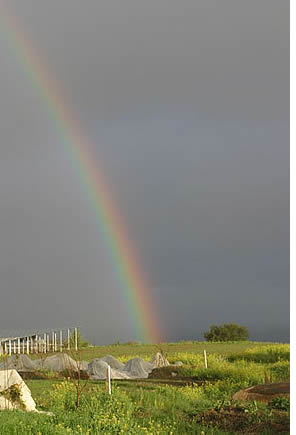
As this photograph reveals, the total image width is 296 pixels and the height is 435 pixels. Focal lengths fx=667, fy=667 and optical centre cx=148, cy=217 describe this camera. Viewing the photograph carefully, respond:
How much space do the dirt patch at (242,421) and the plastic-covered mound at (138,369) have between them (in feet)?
19.6

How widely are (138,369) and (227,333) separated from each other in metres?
14.5

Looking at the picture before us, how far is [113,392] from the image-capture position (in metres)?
8.01

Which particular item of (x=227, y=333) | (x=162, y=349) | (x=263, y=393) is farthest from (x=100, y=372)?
(x=227, y=333)

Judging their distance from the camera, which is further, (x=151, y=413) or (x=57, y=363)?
(x=57, y=363)

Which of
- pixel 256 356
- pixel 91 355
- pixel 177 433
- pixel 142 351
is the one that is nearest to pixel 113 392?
pixel 177 433

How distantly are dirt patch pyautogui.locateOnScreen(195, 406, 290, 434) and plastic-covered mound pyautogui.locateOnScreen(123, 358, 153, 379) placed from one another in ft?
19.6

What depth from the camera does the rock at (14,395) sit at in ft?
24.2

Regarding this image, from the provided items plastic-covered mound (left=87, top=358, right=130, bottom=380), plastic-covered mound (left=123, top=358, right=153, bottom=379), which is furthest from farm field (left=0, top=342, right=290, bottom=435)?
plastic-covered mound (left=123, top=358, right=153, bottom=379)

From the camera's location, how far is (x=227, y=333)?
27.4 metres

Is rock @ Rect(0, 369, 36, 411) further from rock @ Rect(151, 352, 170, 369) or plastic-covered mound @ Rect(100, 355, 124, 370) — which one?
rock @ Rect(151, 352, 170, 369)

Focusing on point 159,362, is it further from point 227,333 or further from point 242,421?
point 227,333

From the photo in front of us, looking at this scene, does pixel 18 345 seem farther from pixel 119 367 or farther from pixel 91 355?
pixel 119 367

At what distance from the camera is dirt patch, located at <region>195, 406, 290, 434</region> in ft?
21.7

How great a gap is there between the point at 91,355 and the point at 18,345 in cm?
480
